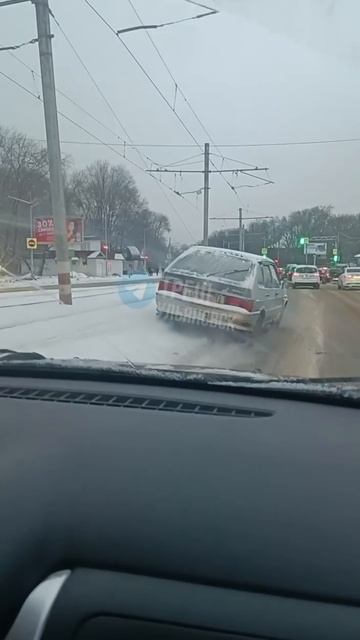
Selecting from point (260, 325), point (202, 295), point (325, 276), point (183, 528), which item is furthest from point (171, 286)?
point (325, 276)

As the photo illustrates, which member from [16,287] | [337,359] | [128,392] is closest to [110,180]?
[16,287]

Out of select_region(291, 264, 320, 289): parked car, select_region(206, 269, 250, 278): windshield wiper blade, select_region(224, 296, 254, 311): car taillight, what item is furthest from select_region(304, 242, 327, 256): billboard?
select_region(224, 296, 254, 311): car taillight

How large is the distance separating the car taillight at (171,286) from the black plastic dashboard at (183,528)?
28.7ft

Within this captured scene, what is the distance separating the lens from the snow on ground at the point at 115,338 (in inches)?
365

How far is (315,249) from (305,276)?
33.1 feet

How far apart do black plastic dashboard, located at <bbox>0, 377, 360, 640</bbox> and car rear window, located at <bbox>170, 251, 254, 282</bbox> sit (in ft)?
28.7

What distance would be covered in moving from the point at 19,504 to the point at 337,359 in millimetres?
Answer: 8597

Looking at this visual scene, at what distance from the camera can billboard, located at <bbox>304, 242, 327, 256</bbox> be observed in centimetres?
2628

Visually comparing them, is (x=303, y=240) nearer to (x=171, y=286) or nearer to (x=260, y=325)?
(x=260, y=325)

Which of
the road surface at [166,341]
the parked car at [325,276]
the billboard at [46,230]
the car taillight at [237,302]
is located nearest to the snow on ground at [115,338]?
the road surface at [166,341]

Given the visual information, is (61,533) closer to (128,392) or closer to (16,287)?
(128,392)

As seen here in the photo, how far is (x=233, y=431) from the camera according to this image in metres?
2.44

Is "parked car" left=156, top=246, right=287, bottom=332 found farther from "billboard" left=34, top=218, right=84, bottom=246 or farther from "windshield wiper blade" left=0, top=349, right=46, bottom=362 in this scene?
"billboard" left=34, top=218, right=84, bottom=246

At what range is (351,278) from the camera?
4019cm
